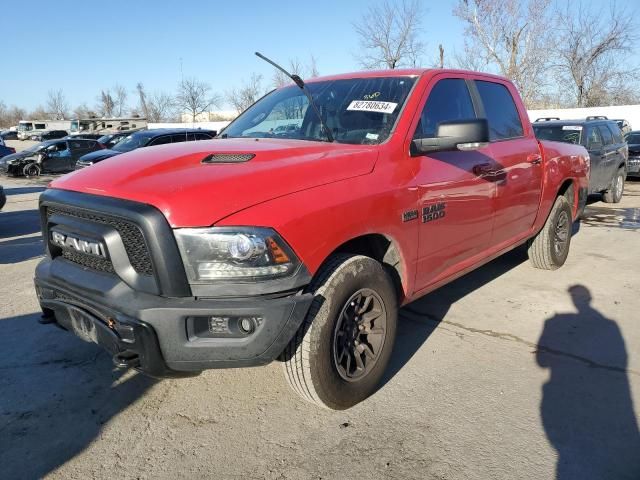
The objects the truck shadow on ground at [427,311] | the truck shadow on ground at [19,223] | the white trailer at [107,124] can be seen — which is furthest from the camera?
the white trailer at [107,124]

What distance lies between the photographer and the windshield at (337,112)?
3189 millimetres

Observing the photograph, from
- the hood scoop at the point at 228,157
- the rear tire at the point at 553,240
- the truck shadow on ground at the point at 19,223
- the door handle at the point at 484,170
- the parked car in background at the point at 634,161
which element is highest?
the hood scoop at the point at 228,157

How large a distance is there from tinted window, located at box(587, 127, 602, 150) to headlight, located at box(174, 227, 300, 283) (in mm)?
9308

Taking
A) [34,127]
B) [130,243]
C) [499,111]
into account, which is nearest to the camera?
[130,243]

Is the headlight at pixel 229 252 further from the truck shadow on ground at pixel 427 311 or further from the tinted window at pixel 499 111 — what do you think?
the tinted window at pixel 499 111

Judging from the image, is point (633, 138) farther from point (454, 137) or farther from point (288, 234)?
point (288, 234)

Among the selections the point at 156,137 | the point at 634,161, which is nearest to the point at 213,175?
the point at 156,137

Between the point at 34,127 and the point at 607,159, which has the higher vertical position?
the point at 34,127

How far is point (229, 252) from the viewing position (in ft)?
7.24

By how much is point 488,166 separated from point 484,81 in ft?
3.05

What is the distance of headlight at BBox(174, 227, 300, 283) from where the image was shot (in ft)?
7.16

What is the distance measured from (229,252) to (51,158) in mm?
20629

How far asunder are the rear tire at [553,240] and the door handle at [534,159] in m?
0.84

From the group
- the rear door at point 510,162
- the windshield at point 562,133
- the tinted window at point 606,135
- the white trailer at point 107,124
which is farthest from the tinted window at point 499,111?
the white trailer at point 107,124
